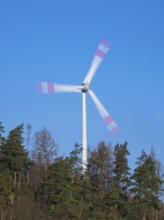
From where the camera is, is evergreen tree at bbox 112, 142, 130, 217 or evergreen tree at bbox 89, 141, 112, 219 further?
evergreen tree at bbox 112, 142, 130, 217

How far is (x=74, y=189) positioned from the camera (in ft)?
146

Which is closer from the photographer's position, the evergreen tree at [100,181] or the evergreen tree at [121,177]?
the evergreen tree at [100,181]

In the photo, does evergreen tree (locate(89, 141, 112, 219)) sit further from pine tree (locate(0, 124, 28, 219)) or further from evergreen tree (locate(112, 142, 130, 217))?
pine tree (locate(0, 124, 28, 219))

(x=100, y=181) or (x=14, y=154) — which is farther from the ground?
(x=14, y=154)

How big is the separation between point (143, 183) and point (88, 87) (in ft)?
50.8

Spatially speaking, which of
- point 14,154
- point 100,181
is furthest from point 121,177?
point 14,154

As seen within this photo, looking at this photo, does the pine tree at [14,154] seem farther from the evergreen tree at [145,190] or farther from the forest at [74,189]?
the evergreen tree at [145,190]

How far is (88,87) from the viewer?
2309 inches

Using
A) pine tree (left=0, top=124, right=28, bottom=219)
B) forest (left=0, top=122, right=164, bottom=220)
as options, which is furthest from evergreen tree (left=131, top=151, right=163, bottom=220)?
pine tree (left=0, top=124, right=28, bottom=219)

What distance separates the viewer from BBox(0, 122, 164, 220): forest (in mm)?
42469

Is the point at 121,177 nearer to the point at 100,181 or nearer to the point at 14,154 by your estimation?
the point at 100,181

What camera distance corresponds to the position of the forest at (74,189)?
139 ft

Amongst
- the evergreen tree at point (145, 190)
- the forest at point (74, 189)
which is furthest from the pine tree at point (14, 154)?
the evergreen tree at point (145, 190)

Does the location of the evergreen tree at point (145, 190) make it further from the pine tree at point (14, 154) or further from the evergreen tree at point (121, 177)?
the pine tree at point (14, 154)
